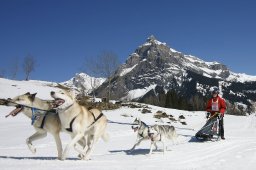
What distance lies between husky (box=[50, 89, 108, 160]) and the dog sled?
249 inches

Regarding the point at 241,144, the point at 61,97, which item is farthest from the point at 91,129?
the point at 241,144

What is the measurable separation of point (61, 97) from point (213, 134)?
26.7 feet

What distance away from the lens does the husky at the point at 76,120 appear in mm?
7414

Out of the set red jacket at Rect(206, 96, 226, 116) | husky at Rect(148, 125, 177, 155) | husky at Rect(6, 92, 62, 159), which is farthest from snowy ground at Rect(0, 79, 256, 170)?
red jacket at Rect(206, 96, 226, 116)

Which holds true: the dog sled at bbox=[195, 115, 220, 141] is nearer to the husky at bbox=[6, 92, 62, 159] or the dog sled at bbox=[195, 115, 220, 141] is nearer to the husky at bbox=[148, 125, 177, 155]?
the husky at bbox=[148, 125, 177, 155]

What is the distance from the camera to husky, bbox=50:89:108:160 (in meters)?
7.41

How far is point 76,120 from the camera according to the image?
766cm

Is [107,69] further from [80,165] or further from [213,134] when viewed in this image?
[80,165]

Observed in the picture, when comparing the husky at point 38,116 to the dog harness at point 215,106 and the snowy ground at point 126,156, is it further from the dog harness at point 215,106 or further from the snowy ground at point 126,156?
the dog harness at point 215,106

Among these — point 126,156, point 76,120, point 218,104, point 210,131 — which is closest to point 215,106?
point 218,104

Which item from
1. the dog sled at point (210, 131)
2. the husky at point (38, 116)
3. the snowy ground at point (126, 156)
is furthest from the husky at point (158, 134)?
the husky at point (38, 116)

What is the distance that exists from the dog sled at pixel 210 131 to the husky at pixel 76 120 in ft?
20.8

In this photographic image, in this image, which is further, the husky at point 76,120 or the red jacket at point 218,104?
the red jacket at point 218,104

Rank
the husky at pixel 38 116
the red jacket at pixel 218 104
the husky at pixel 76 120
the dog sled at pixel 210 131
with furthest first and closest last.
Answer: the red jacket at pixel 218 104 < the dog sled at pixel 210 131 < the husky at pixel 38 116 < the husky at pixel 76 120
